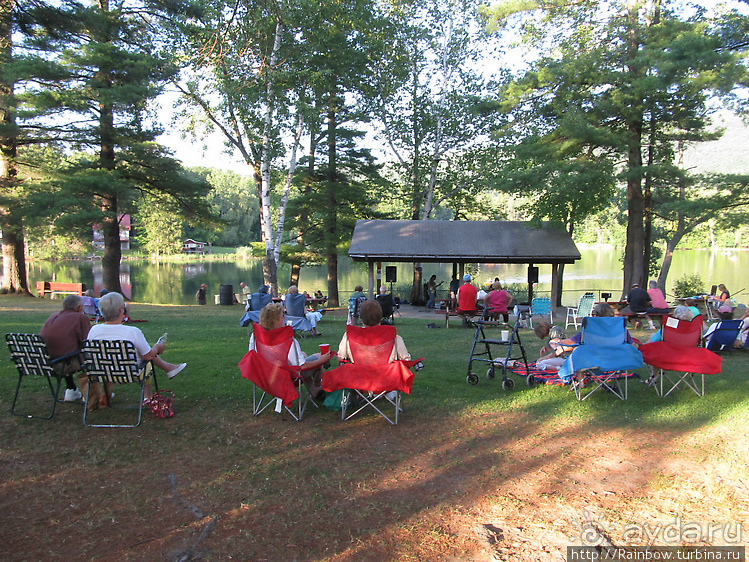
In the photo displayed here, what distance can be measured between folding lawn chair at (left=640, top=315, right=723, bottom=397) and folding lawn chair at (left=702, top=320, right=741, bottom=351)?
2.45m

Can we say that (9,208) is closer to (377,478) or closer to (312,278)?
(377,478)

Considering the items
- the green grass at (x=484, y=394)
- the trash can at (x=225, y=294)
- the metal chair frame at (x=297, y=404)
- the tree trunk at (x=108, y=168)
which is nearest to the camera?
the metal chair frame at (x=297, y=404)

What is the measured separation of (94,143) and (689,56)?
1909cm

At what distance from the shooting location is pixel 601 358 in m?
5.15

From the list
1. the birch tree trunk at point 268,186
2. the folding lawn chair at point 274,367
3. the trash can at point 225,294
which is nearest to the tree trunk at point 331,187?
the birch tree trunk at point 268,186

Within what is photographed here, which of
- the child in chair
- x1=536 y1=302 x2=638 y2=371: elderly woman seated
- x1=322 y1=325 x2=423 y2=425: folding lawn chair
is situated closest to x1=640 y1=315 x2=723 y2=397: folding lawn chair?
x1=536 y1=302 x2=638 y2=371: elderly woman seated

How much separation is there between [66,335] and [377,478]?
3212 mm

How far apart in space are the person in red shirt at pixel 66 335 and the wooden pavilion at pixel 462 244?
11.1m

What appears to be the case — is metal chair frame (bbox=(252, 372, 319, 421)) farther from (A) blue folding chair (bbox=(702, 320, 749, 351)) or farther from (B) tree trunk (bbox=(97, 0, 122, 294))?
(B) tree trunk (bbox=(97, 0, 122, 294))

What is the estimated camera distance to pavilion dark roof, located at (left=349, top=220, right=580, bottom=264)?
50.4ft

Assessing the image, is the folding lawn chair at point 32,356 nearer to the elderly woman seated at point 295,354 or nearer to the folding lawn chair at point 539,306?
the elderly woman seated at point 295,354

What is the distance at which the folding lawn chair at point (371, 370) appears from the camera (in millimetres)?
4348

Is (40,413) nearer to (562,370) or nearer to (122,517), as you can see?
(122,517)

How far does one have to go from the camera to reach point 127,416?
178 inches
